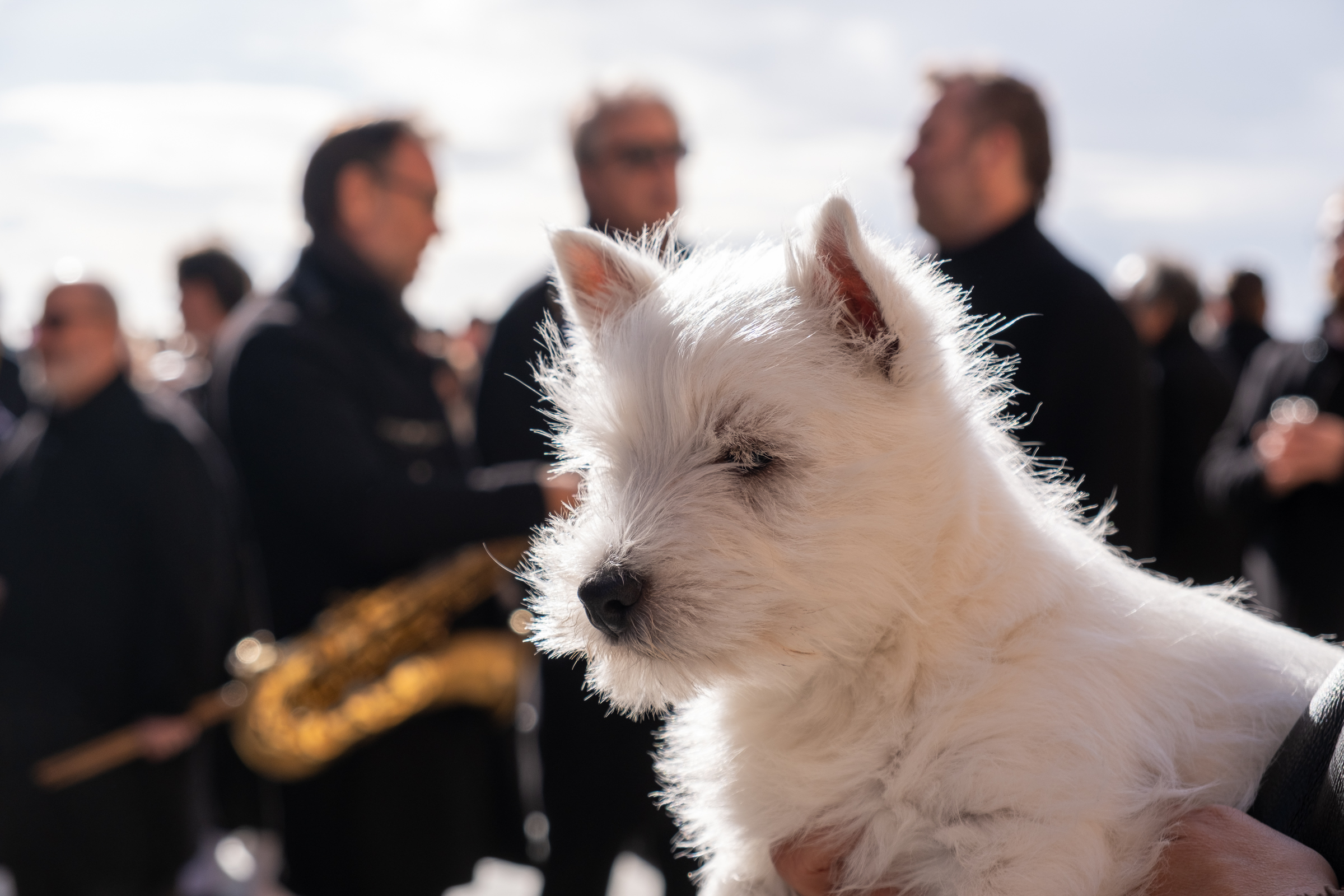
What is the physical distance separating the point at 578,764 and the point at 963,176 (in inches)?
88.9

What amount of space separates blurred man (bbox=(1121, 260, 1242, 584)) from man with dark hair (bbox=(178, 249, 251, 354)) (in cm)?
581

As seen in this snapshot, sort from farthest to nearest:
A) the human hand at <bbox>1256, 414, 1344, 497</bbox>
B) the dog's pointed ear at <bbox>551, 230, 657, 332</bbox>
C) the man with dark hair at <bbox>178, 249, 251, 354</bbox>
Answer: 1. the man with dark hair at <bbox>178, 249, 251, 354</bbox>
2. the human hand at <bbox>1256, 414, 1344, 497</bbox>
3. the dog's pointed ear at <bbox>551, 230, 657, 332</bbox>

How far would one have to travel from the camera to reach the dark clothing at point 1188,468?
5.57 m

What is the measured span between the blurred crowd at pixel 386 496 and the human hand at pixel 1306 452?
0.5 inches

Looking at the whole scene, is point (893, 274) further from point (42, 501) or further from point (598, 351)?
point (42, 501)

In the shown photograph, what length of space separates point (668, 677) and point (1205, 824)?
819 millimetres

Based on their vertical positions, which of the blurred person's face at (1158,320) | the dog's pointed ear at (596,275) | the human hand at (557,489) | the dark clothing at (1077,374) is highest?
the dog's pointed ear at (596,275)

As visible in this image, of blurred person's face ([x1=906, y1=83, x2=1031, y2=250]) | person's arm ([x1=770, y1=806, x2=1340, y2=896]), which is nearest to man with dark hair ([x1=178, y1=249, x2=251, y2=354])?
blurred person's face ([x1=906, y1=83, x2=1031, y2=250])

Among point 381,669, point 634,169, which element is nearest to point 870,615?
point 634,169

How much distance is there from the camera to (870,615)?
154cm

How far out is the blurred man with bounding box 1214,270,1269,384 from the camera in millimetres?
7332

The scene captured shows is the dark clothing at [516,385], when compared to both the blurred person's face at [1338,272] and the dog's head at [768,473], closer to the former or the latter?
the dog's head at [768,473]

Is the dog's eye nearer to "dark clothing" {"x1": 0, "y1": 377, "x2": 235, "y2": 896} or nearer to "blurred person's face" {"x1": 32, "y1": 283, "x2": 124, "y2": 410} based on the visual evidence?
"dark clothing" {"x1": 0, "y1": 377, "x2": 235, "y2": 896}

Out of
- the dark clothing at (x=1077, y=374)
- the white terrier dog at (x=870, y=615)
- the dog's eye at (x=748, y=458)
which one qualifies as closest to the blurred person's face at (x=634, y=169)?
the dark clothing at (x=1077, y=374)
